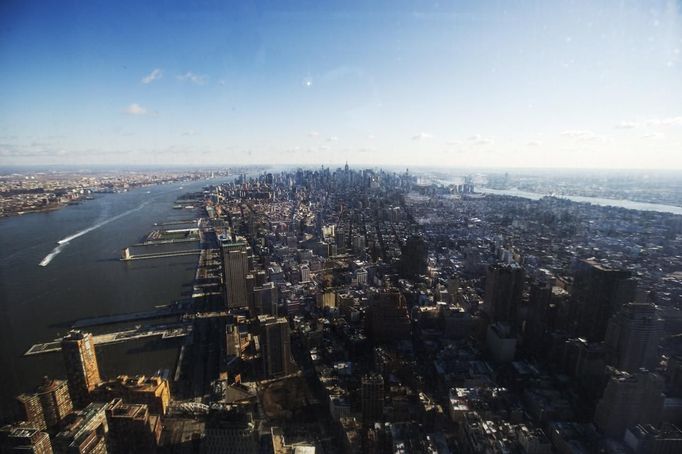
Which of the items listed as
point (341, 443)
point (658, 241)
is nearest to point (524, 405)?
point (341, 443)

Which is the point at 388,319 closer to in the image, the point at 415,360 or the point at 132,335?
the point at 415,360

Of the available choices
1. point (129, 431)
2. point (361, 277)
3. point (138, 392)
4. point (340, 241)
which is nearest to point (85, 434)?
point (129, 431)

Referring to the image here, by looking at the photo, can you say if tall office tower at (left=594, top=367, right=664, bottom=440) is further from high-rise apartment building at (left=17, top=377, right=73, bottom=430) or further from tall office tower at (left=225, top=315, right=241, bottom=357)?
high-rise apartment building at (left=17, top=377, right=73, bottom=430)

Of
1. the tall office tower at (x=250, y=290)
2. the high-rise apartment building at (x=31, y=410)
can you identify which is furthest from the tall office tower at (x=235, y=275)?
the high-rise apartment building at (x=31, y=410)

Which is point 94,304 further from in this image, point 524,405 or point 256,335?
point 524,405

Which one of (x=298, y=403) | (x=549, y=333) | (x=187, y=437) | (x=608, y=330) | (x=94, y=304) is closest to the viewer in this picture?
(x=187, y=437)

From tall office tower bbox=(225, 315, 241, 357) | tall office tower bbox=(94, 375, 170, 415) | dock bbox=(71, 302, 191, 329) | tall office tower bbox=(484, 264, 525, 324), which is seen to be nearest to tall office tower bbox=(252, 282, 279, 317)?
tall office tower bbox=(225, 315, 241, 357)
